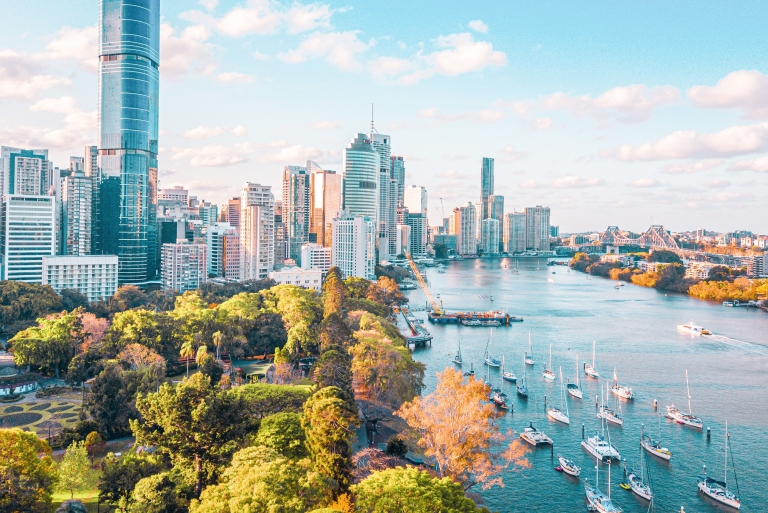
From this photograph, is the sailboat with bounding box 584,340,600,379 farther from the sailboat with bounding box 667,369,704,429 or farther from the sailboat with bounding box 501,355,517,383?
the sailboat with bounding box 667,369,704,429

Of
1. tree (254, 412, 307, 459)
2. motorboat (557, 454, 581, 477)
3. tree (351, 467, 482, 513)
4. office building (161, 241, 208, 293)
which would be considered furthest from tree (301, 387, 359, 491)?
office building (161, 241, 208, 293)

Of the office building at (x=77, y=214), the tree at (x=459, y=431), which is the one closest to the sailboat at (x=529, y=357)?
the tree at (x=459, y=431)

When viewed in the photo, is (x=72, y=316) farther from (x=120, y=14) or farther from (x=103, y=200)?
(x=120, y=14)

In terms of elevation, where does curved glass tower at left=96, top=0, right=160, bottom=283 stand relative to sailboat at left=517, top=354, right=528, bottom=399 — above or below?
above

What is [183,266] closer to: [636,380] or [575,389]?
[575,389]

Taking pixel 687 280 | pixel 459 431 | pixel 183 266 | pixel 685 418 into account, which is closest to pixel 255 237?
pixel 183 266
